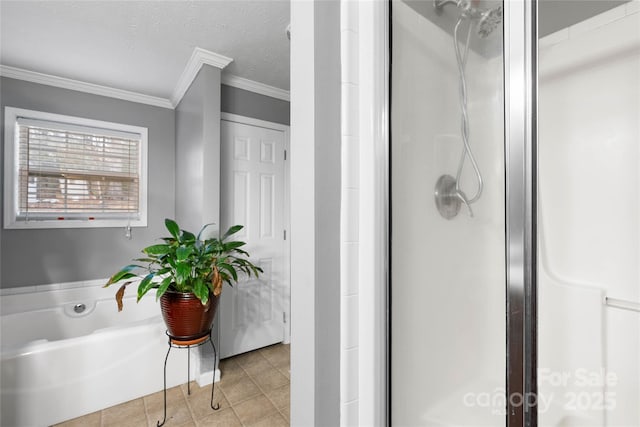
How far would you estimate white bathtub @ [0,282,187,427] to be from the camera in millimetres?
1711

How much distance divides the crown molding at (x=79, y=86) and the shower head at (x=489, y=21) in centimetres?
300

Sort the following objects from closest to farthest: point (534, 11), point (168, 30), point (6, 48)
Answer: point (534, 11)
point (168, 30)
point (6, 48)

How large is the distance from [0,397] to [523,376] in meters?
2.42

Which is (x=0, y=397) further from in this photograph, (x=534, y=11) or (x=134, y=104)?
(x=534, y=11)

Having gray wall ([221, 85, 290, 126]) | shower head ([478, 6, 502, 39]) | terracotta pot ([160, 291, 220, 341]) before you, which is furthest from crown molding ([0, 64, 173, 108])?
shower head ([478, 6, 502, 39])

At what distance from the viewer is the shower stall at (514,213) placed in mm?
700

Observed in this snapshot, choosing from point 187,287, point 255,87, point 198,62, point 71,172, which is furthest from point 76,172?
point 187,287

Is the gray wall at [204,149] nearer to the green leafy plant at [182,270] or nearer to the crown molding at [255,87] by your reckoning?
the crown molding at [255,87]

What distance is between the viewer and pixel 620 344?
124 cm

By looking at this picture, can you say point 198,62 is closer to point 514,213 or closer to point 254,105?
point 254,105

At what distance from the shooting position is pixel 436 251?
1.02 meters

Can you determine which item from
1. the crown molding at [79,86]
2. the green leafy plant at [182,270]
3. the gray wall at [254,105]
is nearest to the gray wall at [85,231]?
the crown molding at [79,86]

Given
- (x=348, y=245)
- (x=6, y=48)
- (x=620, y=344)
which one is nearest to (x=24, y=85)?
(x=6, y=48)

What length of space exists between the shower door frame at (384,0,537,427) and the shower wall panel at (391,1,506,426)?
0.12m
